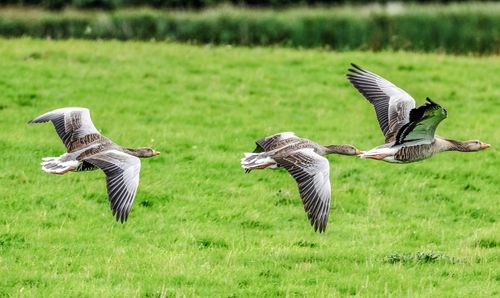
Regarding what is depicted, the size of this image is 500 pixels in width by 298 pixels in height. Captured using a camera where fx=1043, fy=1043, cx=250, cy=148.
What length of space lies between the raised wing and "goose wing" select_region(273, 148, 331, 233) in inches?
41.0

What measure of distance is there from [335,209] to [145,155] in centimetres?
930

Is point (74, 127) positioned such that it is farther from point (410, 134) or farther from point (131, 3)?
point (131, 3)

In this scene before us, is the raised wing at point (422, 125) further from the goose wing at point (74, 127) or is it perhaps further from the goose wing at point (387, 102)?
the goose wing at point (74, 127)

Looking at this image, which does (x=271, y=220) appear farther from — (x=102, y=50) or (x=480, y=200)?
(x=102, y=50)

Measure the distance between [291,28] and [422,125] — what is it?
83.5ft

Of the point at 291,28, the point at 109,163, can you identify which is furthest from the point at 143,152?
the point at 291,28

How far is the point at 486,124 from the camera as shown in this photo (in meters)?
24.3

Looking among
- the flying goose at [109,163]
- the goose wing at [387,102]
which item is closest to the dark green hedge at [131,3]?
the goose wing at [387,102]

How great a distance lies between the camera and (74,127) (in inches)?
407

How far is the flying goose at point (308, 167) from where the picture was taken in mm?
9180

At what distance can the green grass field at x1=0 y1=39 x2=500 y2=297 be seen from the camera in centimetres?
1441

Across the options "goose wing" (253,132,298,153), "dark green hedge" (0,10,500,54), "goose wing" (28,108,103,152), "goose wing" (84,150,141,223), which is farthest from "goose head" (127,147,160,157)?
"dark green hedge" (0,10,500,54)

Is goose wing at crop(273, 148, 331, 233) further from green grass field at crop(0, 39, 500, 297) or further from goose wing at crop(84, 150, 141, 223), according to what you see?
green grass field at crop(0, 39, 500, 297)

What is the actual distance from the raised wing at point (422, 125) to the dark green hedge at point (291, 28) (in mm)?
23794
